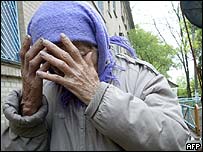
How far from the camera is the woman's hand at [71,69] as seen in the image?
68cm

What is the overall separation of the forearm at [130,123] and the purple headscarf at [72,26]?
0.12m

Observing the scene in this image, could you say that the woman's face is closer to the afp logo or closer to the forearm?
the forearm

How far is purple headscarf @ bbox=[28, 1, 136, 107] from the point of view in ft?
2.39

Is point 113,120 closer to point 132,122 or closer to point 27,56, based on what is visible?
point 132,122

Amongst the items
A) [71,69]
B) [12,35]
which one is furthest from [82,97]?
[12,35]

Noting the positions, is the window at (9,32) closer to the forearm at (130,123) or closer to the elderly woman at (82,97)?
the elderly woman at (82,97)

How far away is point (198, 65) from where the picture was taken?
106 centimetres

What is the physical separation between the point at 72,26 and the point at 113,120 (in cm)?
22

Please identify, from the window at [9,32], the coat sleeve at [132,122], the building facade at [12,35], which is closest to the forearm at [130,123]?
the coat sleeve at [132,122]

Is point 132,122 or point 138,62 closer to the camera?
point 132,122

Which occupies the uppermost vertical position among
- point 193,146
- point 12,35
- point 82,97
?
point 12,35

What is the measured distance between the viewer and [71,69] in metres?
0.68

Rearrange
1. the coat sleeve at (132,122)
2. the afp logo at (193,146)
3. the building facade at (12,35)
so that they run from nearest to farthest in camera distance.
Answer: the coat sleeve at (132,122) < the afp logo at (193,146) < the building facade at (12,35)

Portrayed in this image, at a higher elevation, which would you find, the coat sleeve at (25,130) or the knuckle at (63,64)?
the knuckle at (63,64)
